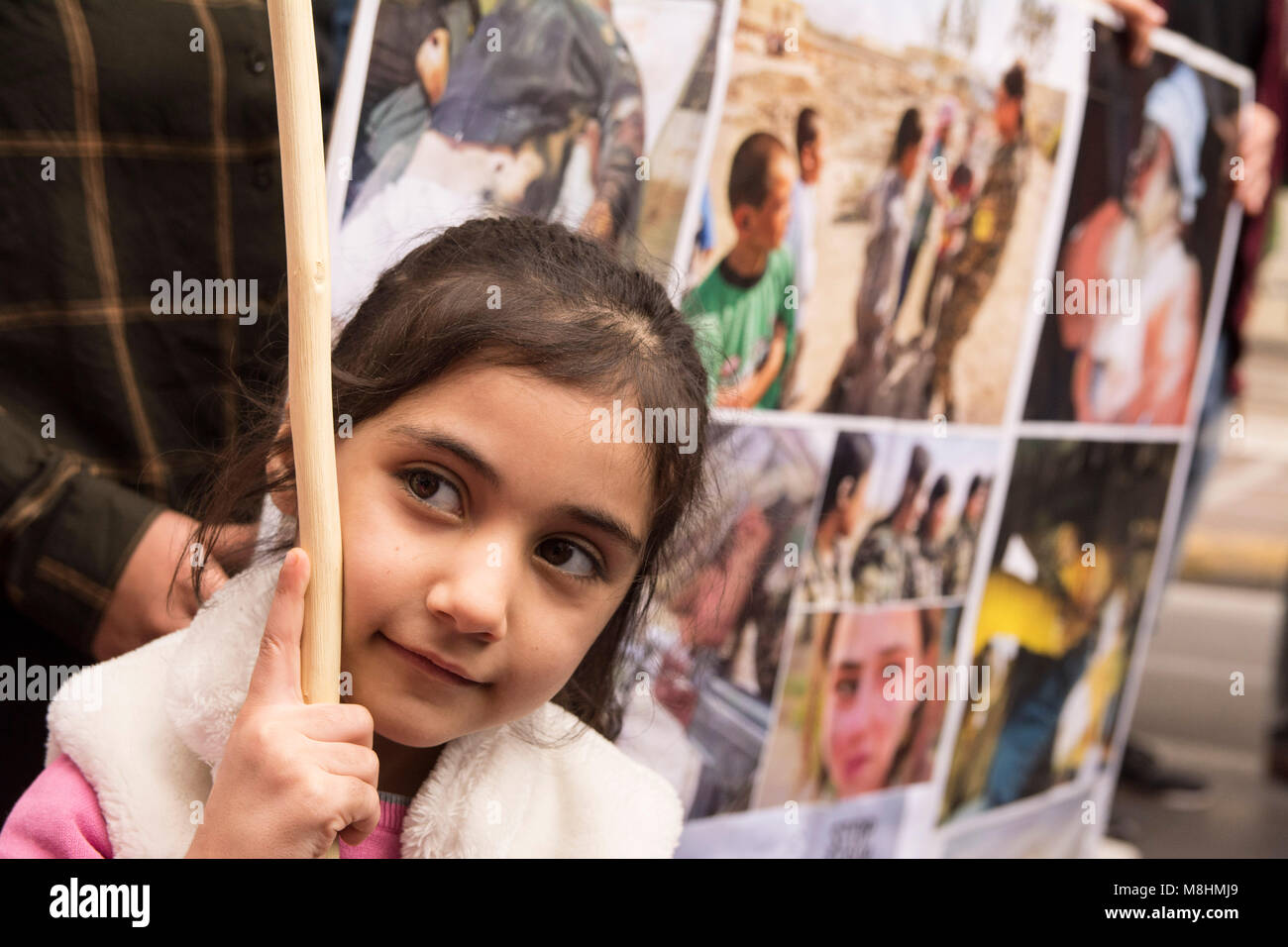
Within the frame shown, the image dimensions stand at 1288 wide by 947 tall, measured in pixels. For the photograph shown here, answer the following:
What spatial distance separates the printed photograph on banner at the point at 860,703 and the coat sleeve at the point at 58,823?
0.81m

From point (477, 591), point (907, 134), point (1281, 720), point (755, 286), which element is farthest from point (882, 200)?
point (1281, 720)

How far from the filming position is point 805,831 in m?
1.42

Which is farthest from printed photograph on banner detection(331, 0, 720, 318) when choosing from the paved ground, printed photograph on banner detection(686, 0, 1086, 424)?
the paved ground

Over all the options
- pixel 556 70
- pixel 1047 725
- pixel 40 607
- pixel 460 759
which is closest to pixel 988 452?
pixel 1047 725

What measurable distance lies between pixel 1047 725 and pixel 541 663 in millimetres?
1283

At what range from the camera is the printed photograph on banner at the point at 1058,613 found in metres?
1.61

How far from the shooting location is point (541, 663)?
667 mm

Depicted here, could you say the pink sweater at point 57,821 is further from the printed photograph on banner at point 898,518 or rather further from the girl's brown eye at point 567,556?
the printed photograph on banner at point 898,518

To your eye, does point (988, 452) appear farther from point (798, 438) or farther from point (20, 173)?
point (20, 173)

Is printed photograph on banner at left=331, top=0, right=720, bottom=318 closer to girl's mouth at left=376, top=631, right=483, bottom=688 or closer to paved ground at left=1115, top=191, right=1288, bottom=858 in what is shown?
girl's mouth at left=376, top=631, right=483, bottom=688

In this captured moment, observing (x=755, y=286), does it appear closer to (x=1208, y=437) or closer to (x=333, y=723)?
(x=333, y=723)

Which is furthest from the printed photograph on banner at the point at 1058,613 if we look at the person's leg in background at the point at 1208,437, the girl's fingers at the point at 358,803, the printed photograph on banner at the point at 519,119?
the girl's fingers at the point at 358,803

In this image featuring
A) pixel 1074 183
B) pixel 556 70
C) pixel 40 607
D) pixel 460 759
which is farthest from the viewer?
pixel 1074 183

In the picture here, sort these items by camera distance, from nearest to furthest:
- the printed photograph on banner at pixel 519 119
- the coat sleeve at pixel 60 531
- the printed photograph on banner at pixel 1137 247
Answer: the coat sleeve at pixel 60 531
the printed photograph on banner at pixel 519 119
the printed photograph on banner at pixel 1137 247
